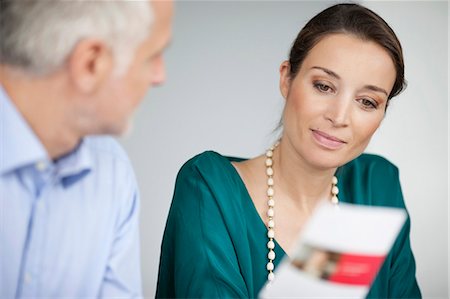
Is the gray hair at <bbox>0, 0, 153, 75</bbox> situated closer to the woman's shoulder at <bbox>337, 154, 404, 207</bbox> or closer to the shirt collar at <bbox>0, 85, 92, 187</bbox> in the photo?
the shirt collar at <bbox>0, 85, 92, 187</bbox>

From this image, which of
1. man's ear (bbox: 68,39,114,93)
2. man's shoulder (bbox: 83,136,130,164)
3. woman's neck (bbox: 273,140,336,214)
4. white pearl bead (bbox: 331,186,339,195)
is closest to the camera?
man's ear (bbox: 68,39,114,93)

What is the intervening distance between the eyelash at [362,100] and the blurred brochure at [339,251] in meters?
0.78

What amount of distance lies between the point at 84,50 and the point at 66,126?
151 mm

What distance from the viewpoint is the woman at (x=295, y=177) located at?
198 cm

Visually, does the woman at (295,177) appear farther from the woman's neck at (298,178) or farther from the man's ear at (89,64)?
the man's ear at (89,64)

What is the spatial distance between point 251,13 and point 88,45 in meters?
2.08

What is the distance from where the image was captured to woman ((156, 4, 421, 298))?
1.98 m

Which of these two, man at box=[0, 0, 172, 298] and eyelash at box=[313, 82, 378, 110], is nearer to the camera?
man at box=[0, 0, 172, 298]

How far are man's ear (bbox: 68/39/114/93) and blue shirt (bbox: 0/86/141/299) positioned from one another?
0.45 feet

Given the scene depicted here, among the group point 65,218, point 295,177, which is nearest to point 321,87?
point 295,177

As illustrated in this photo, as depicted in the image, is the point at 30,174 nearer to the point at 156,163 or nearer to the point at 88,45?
the point at 88,45

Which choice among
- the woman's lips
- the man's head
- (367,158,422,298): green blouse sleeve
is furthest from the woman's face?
the man's head

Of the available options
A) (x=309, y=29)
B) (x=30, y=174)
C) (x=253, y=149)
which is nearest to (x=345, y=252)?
(x=30, y=174)

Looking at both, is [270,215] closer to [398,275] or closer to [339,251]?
[398,275]
